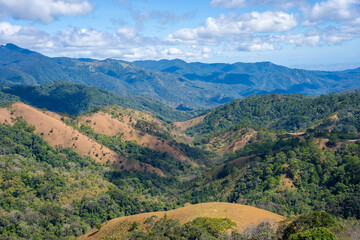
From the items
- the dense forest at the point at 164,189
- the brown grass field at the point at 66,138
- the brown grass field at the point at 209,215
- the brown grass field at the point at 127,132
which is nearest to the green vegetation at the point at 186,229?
the dense forest at the point at 164,189

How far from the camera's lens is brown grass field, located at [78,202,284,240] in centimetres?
4319

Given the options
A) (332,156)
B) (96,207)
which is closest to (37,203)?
(96,207)

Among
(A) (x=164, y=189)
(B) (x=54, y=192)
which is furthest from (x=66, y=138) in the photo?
(A) (x=164, y=189)

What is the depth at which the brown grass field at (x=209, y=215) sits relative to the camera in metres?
43.2

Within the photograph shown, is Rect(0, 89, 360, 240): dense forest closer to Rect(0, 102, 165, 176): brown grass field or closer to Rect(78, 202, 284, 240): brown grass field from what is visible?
Rect(78, 202, 284, 240): brown grass field

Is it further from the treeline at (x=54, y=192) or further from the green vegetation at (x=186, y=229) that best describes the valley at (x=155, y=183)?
the treeline at (x=54, y=192)

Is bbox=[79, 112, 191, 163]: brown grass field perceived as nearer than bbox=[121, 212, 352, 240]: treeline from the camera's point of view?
No

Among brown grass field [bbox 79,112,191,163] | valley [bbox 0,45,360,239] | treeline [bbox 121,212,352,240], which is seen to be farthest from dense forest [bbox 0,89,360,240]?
brown grass field [bbox 79,112,191,163]

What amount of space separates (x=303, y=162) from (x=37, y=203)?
69575 mm

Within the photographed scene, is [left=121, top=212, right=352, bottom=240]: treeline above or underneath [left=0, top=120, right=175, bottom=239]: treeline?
above

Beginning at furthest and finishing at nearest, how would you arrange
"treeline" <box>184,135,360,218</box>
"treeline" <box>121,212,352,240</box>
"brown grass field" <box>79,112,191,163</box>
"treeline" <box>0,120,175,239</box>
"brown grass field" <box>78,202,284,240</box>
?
"brown grass field" <box>79,112,191,163</box>, "treeline" <box>0,120,175,239</box>, "treeline" <box>184,135,360,218</box>, "brown grass field" <box>78,202,284,240</box>, "treeline" <box>121,212,352,240</box>

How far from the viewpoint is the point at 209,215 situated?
1783 inches

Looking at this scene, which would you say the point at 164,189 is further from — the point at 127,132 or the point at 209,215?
the point at 209,215

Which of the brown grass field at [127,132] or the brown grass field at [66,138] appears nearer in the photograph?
the brown grass field at [66,138]
